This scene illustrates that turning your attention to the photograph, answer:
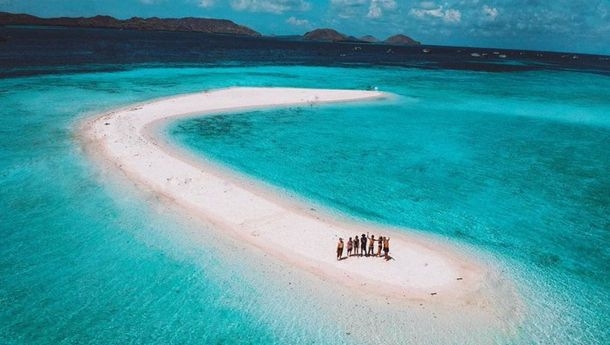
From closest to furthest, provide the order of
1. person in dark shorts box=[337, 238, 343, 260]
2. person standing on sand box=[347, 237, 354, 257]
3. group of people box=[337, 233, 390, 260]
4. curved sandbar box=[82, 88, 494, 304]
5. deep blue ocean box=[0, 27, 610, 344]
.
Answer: deep blue ocean box=[0, 27, 610, 344], curved sandbar box=[82, 88, 494, 304], person in dark shorts box=[337, 238, 343, 260], group of people box=[337, 233, 390, 260], person standing on sand box=[347, 237, 354, 257]

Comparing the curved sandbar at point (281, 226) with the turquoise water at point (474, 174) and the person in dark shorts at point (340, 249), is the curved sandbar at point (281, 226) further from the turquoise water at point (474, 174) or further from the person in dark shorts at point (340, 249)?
the turquoise water at point (474, 174)

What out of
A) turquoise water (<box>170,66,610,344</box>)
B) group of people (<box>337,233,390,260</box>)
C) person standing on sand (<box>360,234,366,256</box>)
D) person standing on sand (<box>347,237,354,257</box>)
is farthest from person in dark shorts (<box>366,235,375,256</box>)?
turquoise water (<box>170,66,610,344</box>)

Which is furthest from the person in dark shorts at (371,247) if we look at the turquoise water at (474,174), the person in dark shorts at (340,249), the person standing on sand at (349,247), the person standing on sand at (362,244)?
the turquoise water at (474,174)

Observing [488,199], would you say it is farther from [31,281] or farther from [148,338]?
[31,281]

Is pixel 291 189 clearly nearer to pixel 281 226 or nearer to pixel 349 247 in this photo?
pixel 281 226

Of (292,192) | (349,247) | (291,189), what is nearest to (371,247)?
(349,247)

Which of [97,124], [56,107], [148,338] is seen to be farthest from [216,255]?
[56,107]

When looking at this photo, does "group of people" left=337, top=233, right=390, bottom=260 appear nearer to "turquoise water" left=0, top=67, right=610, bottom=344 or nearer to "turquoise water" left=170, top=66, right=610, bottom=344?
"turquoise water" left=0, top=67, right=610, bottom=344
